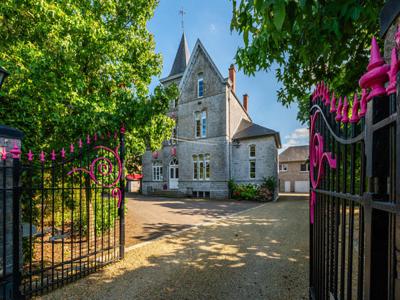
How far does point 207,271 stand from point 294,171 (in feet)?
105

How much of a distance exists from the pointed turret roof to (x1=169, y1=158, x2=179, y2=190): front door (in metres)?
10.3

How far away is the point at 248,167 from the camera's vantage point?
746 inches

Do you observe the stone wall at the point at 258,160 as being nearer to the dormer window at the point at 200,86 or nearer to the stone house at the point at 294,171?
the dormer window at the point at 200,86

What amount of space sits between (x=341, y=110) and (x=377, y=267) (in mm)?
1133

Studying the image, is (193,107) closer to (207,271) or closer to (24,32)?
(24,32)

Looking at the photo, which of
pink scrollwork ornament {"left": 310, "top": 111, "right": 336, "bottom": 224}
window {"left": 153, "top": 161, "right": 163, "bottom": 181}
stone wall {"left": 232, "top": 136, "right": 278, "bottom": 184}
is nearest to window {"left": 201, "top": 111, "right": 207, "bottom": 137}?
stone wall {"left": 232, "top": 136, "right": 278, "bottom": 184}

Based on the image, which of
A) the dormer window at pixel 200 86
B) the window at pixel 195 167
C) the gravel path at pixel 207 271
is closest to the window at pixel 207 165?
the window at pixel 195 167

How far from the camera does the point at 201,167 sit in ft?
67.6

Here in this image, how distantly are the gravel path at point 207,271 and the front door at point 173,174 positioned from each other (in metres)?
16.2

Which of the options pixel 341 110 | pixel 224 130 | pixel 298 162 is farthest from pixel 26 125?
pixel 298 162

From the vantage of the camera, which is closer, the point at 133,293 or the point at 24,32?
the point at 133,293

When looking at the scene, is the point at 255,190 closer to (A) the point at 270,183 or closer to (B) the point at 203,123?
(A) the point at 270,183

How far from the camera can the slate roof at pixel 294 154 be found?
3247 cm

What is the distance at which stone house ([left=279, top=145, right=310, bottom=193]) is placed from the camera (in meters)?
31.7
